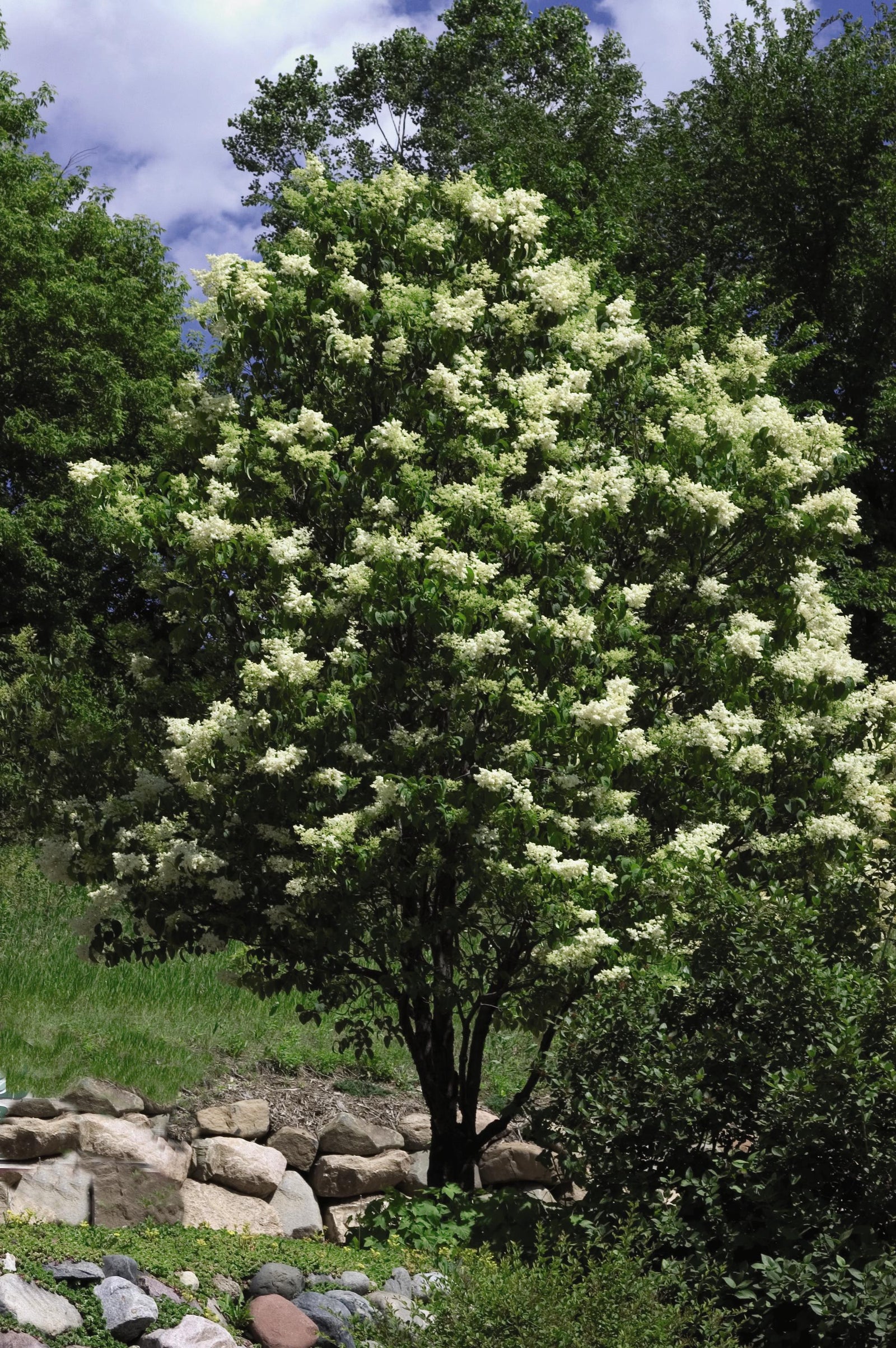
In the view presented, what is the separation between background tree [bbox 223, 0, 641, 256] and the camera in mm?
24219

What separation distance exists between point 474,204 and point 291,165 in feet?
86.6

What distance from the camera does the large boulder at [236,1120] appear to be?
1020 centimetres

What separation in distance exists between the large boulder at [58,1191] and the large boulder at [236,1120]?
158cm

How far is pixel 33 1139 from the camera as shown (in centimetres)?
870

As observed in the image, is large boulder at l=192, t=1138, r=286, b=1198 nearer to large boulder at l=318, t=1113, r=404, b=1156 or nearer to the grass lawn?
large boulder at l=318, t=1113, r=404, b=1156

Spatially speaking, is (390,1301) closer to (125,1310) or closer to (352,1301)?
(352,1301)

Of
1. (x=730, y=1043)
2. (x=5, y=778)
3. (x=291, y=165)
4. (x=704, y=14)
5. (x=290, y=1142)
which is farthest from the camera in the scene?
(x=291, y=165)

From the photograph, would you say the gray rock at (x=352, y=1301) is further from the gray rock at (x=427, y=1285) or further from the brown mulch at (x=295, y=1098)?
the brown mulch at (x=295, y=1098)

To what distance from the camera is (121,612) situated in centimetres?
2345

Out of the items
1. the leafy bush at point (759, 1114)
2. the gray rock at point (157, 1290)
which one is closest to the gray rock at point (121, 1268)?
the gray rock at point (157, 1290)

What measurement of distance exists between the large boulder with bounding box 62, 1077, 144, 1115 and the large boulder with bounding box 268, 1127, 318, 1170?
1.10 meters

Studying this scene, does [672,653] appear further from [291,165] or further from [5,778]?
[291,165]

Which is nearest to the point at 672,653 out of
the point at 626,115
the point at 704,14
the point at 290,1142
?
the point at 290,1142

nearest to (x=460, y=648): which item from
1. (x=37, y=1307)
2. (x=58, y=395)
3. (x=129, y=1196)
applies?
(x=37, y=1307)
